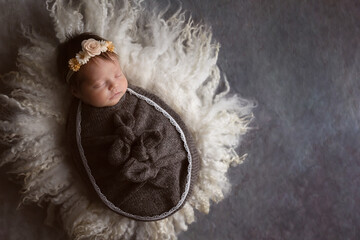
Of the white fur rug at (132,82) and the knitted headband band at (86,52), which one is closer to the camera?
the knitted headband band at (86,52)

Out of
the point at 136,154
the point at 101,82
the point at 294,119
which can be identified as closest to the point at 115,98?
the point at 101,82

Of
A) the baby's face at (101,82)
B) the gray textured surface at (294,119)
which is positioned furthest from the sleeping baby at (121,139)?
the gray textured surface at (294,119)

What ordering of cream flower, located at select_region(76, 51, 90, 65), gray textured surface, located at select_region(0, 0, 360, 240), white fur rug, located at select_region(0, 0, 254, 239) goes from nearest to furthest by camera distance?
cream flower, located at select_region(76, 51, 90, 65) → white fur rug, located at select_region(0, 0, 254, 239) → gray textured surface, located at select_region(0, 0, 360, 240)

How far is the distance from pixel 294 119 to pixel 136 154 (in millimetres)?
605

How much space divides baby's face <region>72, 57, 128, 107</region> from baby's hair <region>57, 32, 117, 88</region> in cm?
2

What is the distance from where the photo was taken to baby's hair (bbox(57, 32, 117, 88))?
1.14 metres

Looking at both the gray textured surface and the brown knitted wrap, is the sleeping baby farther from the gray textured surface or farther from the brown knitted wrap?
the gray textured surface

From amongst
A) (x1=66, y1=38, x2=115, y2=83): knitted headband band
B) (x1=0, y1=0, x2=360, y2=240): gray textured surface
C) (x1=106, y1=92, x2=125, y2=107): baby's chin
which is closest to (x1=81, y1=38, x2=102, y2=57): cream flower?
(x1=66, y1=38, x2=115, y2=83): knitted headband band

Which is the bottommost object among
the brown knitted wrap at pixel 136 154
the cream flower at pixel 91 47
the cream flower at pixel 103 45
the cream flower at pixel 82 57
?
the brown knitted wrap at pixel 136 154

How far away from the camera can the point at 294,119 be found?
1.44m

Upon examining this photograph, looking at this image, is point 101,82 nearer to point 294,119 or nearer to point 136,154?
point 136,154

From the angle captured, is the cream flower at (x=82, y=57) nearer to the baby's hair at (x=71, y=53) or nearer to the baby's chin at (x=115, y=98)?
the baby's hair at (x=71, y=53)

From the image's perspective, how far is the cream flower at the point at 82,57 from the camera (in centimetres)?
110

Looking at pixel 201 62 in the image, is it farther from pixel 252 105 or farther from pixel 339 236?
pixel 339 236
